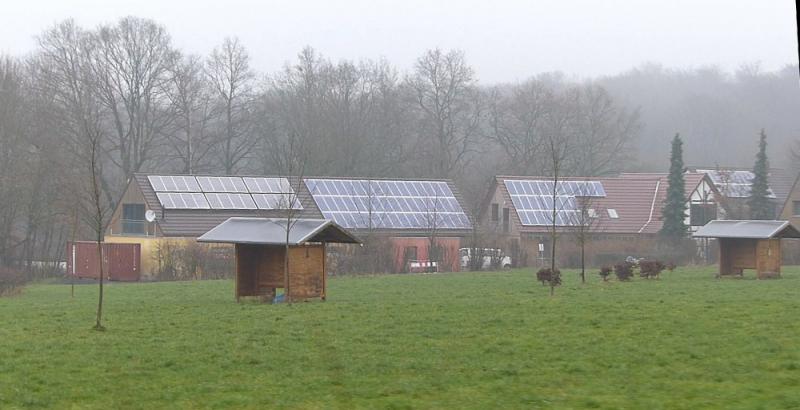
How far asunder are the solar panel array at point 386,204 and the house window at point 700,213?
14545 millimetres

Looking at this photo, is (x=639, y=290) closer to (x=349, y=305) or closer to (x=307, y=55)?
(x=349, y=305)

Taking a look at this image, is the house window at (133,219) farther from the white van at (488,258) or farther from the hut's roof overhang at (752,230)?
the hut's roof overhang at (752,230)

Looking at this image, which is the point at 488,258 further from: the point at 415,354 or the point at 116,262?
the point at 415,354

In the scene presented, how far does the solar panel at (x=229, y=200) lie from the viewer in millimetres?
60656

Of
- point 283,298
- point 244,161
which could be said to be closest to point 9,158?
point 244,161

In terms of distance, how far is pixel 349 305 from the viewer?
27016 millimetres

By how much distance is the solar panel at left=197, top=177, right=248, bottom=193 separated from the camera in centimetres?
6200

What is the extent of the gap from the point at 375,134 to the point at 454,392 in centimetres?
6930

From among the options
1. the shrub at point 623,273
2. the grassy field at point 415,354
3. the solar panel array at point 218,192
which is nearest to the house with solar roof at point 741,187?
the solar panel array at point 218,192

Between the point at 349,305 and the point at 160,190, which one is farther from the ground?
the point at 160,190

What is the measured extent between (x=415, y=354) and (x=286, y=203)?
4054 cm

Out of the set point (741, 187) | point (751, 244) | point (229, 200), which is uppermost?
point (741, 187)

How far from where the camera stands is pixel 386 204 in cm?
6425

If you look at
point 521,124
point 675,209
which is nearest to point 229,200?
point 675,209
